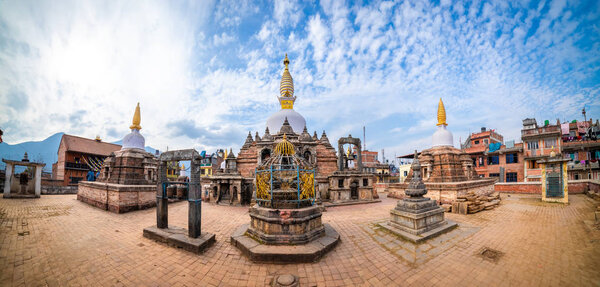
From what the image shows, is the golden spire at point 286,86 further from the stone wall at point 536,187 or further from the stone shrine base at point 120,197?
the stone wall at point 536,187

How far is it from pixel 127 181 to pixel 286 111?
1623 cm

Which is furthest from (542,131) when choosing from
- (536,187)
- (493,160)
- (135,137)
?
(135,137)

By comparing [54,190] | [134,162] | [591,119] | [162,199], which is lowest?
[54,190]

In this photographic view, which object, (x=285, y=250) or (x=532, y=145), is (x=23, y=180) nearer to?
(x=285, y=250)

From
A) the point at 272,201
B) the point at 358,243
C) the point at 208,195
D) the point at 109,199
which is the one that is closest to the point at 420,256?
the point at 358,243

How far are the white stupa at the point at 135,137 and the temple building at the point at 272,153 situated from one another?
582 cm

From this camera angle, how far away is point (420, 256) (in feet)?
17.3

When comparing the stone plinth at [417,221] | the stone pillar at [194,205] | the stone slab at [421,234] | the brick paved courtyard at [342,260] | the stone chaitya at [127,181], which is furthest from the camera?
the stone chaitya at [127,181]

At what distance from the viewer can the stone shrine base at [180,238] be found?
219 inches

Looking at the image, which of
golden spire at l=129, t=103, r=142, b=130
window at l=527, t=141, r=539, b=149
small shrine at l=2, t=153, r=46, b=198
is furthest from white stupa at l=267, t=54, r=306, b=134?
window at l=527, t=141, r=539, b=149

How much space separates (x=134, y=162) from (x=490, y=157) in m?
41.0

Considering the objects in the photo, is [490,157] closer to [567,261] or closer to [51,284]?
[567,261]

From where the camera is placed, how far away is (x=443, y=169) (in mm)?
Result: 15766

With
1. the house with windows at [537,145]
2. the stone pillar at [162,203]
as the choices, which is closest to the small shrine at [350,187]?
the stone pillar at [162,203]
